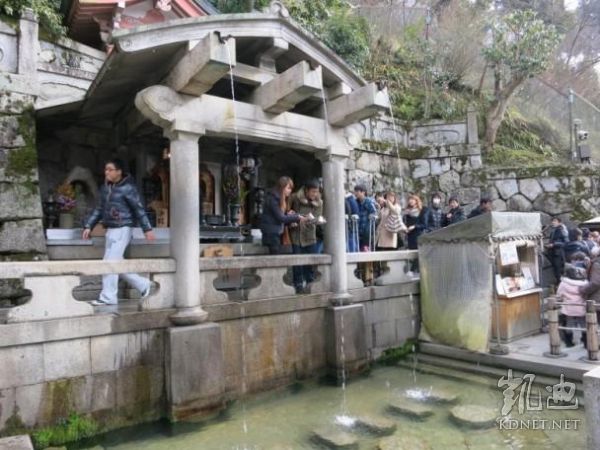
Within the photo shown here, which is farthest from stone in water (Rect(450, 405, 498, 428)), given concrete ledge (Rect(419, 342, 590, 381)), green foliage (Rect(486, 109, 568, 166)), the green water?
green foliage (Rect(486, 109, 568, 166))

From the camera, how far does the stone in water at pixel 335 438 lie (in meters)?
5.08

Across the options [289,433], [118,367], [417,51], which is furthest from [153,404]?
[417,51]

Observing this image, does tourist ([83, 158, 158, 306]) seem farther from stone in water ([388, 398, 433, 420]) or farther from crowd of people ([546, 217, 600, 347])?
crowd of people ([546, 217, 600, 347])

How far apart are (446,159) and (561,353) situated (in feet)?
31.2

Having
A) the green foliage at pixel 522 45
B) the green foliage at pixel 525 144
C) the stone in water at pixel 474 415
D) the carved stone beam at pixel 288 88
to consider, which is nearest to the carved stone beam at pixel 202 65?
the carved stone beam at pixel 288 88

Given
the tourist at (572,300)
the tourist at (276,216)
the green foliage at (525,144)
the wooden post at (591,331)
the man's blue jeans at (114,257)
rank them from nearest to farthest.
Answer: the man's blue jeans at (114,257)
the wooden post at (591,331)
the tourist at (572,300)
the tourist at (276,216)
the green foliage at (525,144)

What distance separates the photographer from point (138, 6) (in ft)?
38.2

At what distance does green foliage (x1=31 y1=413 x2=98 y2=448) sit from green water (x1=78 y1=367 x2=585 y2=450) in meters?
0.19

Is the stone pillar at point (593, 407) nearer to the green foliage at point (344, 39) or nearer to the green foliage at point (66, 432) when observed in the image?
the green foliage at point (66, 432)

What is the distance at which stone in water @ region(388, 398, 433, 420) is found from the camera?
5934 mm

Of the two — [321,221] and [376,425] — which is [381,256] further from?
[376,425]

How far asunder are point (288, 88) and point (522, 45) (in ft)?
39.4

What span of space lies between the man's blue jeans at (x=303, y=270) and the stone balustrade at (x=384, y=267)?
2.21 feet

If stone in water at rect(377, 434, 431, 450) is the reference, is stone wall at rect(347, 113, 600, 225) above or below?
above
